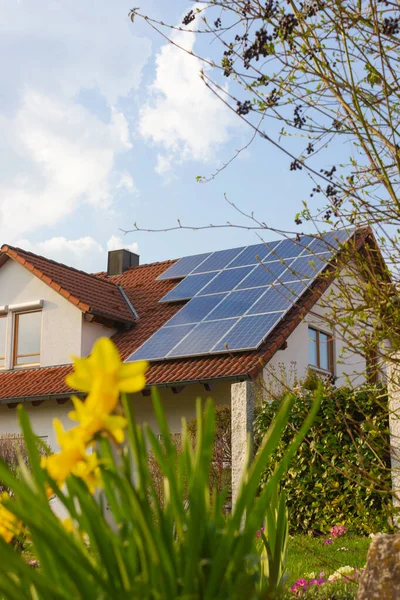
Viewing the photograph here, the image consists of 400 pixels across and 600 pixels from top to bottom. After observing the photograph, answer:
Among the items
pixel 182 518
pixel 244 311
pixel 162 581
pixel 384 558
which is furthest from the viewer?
pixel 244 311

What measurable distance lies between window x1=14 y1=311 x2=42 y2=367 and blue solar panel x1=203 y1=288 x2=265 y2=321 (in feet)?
15.0

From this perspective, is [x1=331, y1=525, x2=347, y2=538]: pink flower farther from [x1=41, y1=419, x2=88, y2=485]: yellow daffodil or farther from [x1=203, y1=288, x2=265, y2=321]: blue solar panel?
[x1=41, y1=419, x2=88, y2=485]: yellow daffodil

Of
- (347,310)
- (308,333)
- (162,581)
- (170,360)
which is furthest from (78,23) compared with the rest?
(308,333)

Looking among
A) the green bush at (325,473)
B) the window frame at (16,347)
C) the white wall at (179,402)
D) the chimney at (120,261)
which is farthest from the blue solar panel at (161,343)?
the chimney at (120,261)

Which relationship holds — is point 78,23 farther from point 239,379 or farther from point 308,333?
point 308,333

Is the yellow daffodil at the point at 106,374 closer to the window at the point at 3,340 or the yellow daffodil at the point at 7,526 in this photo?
the yellow daffodil at the point at 7,526

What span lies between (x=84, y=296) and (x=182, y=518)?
1581 cm

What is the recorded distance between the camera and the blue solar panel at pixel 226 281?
637 inches

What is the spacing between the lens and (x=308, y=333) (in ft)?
53.9

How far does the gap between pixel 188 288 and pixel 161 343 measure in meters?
2.40

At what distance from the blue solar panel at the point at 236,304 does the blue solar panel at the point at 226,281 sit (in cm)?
52

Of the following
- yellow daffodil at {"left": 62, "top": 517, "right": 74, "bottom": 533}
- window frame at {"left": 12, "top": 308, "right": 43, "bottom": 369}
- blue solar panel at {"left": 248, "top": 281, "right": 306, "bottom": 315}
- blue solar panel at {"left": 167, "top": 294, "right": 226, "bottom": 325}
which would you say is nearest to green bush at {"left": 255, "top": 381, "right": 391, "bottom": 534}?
blue solar panel at {"left": 248, "top": 281, "right": 306, "bottom": 315}

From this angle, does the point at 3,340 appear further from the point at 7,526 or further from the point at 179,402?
the point at 7,526

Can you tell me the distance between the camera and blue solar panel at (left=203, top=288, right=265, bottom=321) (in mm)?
14945
